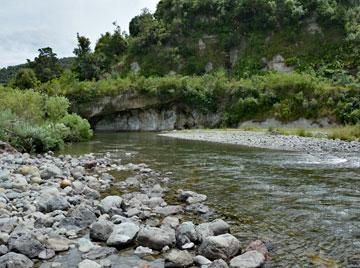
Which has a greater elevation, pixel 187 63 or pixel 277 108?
pixel 187 63

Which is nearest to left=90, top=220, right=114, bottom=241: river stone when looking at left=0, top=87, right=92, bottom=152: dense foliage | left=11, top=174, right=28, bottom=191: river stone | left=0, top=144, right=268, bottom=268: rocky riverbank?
left=0, top=144, right=268, bottom=268: rocky riverbank

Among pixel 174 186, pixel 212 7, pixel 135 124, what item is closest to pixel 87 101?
pixel 135 124

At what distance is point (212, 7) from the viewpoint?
95000mm

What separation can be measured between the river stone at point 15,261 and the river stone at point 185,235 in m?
3.01

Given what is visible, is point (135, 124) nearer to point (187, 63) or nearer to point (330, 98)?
point (187, 63)

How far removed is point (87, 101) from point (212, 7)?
36.1 meters

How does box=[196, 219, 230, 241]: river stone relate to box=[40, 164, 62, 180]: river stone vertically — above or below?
below

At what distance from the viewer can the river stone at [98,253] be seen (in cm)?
878

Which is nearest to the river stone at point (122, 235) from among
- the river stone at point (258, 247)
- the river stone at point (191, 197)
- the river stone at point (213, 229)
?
the river stone at point (213, 229)

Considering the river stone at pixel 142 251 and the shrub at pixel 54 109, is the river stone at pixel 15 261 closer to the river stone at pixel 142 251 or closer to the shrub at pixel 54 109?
the river stone at pixel 142 251

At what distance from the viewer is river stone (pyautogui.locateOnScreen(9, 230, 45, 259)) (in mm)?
8656

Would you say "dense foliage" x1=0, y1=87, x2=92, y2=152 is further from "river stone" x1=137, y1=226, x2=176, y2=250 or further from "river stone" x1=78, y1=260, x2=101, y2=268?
"river stone" x1=78, y1=260, x2=101, y2=268

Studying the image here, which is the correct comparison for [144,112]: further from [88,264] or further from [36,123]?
[88,264]

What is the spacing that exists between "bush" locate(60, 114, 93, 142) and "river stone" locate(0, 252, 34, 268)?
34.5 meters
